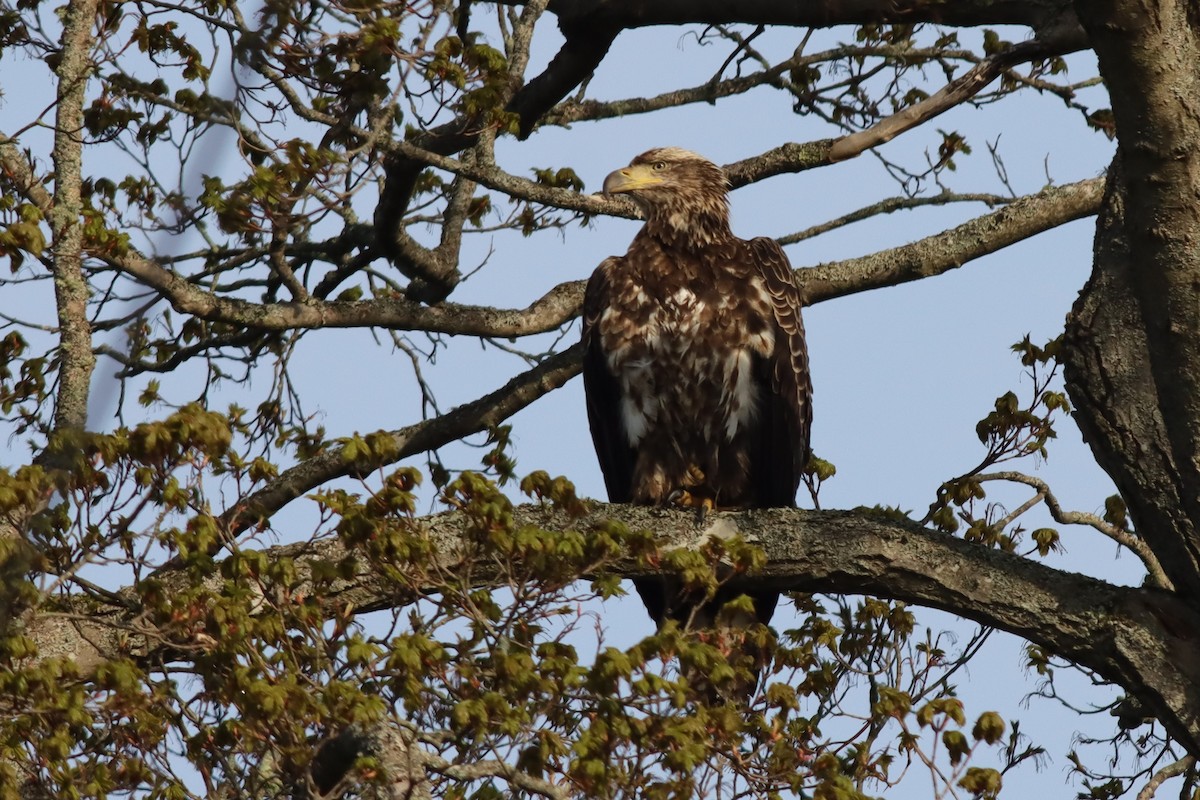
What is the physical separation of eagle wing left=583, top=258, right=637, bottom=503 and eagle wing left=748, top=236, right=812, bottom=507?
56 centimetres

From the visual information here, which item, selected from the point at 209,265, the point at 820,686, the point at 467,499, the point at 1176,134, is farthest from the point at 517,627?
the point at 209,265

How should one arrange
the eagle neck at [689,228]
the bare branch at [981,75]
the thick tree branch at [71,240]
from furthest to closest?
the eagle neck at [689,228], the thick tree branch at [71,240], the bare branch at [981,75]

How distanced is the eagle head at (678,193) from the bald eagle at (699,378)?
8.1 inches

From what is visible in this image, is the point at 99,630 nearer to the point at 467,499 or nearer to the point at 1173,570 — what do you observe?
the point at 467,499

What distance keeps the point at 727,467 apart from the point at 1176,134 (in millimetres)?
2849

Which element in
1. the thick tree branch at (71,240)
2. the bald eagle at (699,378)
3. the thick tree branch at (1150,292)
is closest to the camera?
the thick tree branch at (1150,292)

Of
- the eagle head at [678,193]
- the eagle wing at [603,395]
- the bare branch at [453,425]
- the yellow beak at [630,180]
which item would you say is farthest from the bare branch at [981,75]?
the yellow beak at [630,180]

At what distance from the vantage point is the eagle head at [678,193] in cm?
646

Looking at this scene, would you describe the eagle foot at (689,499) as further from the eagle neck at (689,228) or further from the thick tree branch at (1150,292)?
the thick tree branch at (1150,292)

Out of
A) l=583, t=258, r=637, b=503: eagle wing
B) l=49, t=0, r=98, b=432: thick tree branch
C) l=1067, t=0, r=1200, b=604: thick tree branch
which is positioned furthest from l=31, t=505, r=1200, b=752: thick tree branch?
l=583, t=258, r=637, b=503: eagle wing

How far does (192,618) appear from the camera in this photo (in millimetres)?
3717

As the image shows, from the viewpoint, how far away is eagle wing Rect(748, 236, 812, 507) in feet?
19.7

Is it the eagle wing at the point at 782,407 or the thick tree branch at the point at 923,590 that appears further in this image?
the eagle wing at the point at 782,407

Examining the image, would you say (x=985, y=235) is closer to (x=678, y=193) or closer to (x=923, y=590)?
Answer: (x=678, y=193)
